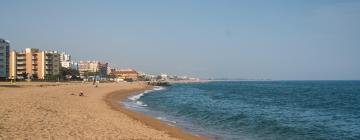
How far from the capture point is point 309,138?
1925 centimetres

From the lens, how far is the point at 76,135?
1418 centimetres

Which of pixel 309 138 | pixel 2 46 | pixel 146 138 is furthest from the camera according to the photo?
pixel 2 46

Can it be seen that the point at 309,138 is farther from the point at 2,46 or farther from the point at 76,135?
the point at 2,46

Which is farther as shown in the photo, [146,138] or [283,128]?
[283,128]

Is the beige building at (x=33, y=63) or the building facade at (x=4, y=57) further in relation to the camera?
the beige building at (x=33, y=63)

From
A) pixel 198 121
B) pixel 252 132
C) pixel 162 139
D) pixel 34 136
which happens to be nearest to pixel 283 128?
pixel 252 132

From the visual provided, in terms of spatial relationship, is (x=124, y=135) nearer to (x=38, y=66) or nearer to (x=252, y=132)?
(x=252, y=132)

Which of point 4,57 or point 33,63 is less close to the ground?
point 4,57

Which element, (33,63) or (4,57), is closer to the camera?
(4,57)

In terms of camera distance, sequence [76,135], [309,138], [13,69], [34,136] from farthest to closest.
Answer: [13,69]
[309,138]
[76,135]
[34,136]

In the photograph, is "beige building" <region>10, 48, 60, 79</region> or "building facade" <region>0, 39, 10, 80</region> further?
"beige building" <region>10, 48, 60, 79</region>

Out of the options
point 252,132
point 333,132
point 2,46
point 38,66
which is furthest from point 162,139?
point 38,66

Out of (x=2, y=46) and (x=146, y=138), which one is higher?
(x=2, y=46)

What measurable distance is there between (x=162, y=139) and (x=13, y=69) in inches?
5817
